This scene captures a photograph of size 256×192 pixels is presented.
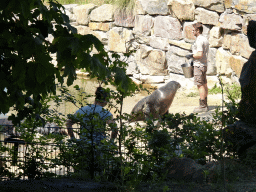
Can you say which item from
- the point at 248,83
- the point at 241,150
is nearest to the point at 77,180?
the point at 241,150

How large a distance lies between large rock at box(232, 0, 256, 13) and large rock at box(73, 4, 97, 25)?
6016 mm

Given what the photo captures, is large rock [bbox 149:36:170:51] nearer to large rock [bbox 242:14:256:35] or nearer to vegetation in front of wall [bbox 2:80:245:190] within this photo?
large rock [bbox 242:14:256:35]

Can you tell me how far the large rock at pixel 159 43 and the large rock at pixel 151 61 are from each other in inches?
5.2

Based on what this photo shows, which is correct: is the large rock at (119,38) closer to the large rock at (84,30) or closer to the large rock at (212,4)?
the large rock at (84,30)

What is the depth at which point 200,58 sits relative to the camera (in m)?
7.30

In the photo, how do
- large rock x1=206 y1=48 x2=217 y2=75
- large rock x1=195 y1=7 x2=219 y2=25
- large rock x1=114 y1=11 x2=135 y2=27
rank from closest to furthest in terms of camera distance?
large rock x1=195 y1=7 x2=219 y2=25, large rock x1=206 y1=48 x2=217 y2=75, large rock x1=114 y1=11 x2=135 y2=27

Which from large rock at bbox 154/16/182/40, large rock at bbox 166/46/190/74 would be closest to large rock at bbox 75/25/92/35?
large rock at bbox 154/16/182/40

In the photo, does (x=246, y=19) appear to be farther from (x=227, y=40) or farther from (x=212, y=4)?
(x=212, y=4)

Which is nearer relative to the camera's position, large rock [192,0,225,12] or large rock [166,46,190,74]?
large rock [192,0,225,12]

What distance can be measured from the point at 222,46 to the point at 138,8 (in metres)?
3.25

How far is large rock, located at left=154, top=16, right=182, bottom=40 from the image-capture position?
34.4ft

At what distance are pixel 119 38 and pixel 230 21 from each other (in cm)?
428

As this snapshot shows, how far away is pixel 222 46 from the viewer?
972cm

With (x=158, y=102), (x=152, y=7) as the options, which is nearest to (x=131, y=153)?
(x=158, y=102)
